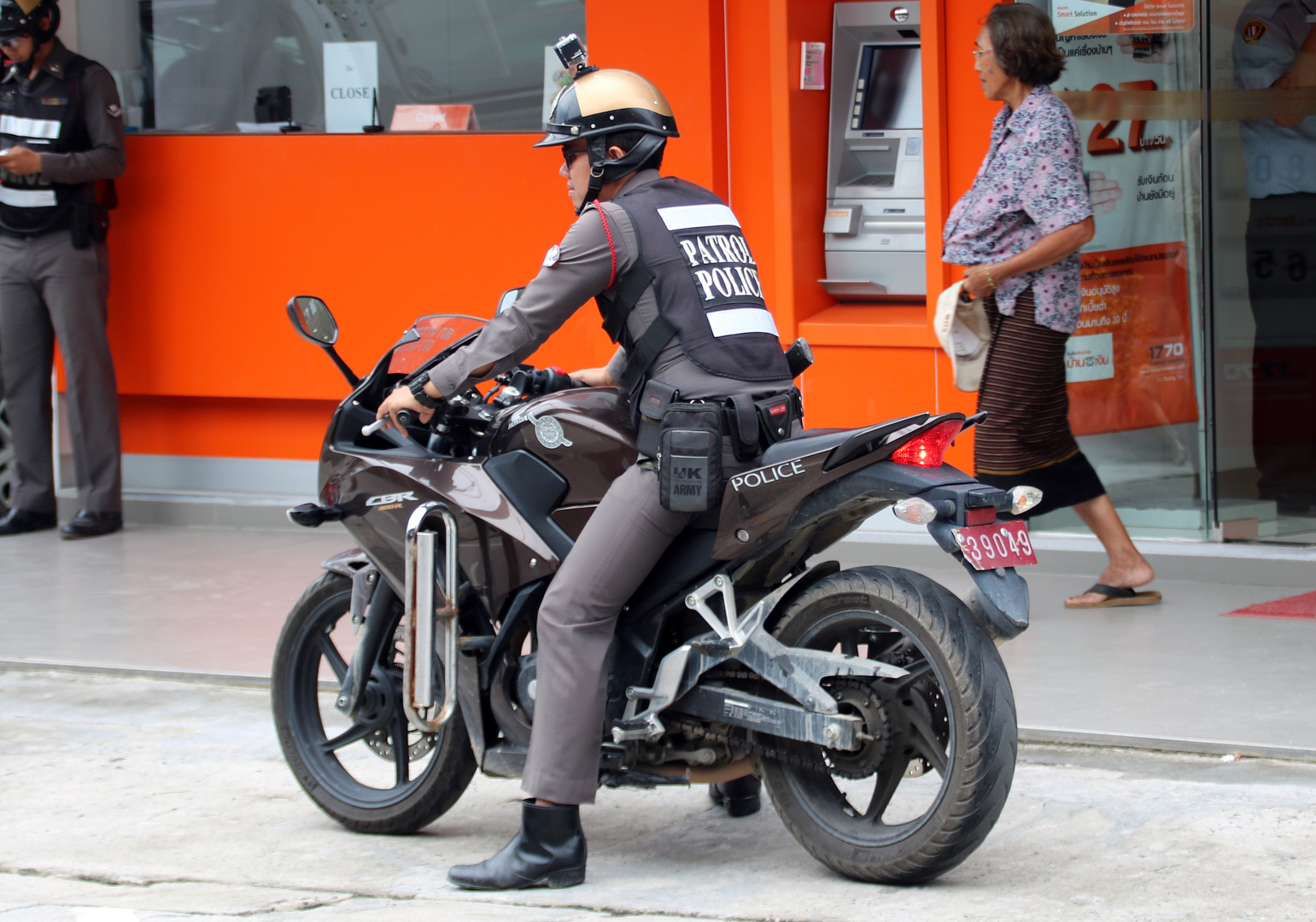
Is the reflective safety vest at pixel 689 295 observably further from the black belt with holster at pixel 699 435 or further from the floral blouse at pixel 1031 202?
the floral blouse at pixel 1031 202

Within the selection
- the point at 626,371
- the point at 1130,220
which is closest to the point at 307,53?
the point at 1130,220

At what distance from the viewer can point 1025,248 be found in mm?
5855

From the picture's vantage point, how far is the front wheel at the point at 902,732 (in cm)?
341

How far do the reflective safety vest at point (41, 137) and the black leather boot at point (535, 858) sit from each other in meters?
5.46

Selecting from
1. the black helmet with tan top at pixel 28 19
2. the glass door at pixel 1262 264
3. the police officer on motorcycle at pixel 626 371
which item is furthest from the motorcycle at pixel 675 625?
the black helmet with tan top at pixel 28 19

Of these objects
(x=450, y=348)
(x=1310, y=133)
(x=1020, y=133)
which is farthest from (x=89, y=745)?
(x=1310, y=133)

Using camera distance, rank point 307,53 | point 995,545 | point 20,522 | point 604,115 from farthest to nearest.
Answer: point 20,522
point 307,53
point 604,115
point 995,545

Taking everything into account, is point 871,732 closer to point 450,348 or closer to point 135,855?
point 450,348

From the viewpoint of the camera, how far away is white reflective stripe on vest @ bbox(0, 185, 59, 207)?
817cm

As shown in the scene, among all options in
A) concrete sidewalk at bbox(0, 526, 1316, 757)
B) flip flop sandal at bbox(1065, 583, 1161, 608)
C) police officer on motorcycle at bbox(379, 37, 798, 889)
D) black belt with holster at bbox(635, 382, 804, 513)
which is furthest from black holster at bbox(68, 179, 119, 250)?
black belt with holster at bbox(635, 382, 804, 513)

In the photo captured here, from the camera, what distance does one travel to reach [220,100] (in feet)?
28.5

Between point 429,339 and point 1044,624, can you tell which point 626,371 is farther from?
point 1044,624

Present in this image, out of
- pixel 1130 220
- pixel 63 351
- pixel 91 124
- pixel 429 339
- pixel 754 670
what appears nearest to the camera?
pixel 754 670

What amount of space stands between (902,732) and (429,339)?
1517 millimetres
